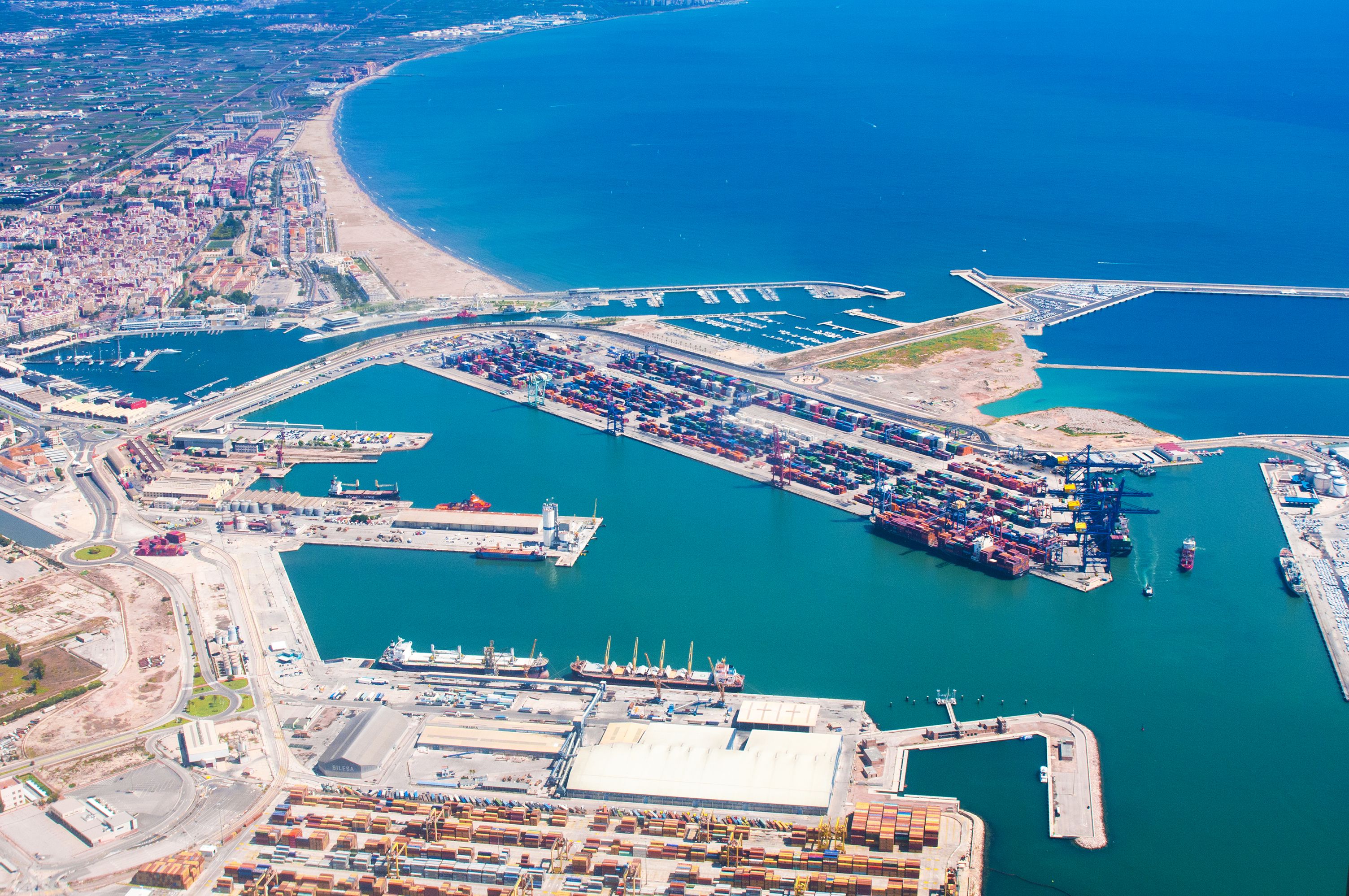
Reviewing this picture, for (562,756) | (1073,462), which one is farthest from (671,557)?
(1073,462)

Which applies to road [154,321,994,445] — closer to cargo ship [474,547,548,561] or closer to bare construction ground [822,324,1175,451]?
bare construction ground [822,324,1175,451]

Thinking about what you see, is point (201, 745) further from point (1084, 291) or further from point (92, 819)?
point (1084, 291)

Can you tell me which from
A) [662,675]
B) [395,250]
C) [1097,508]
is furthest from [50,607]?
[395,250]

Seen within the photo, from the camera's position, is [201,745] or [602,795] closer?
[602,795]

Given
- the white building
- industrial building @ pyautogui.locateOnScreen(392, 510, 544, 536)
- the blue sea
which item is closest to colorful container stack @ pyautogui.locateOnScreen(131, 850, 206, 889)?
the white building

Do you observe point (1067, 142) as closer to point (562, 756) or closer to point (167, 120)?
point (167, 120)
